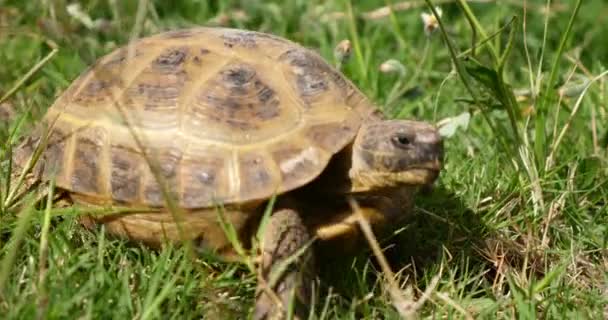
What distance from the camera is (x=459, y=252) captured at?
335 cm

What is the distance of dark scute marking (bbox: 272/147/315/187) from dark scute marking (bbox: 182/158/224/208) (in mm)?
159

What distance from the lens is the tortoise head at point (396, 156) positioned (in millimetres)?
2936

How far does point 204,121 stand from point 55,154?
1.67ft

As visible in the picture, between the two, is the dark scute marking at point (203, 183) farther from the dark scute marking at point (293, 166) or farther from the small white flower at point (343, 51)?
the small white flower at point (343, 51)

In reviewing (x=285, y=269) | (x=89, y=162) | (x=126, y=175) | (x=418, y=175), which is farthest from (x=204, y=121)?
(x=418, y=175)

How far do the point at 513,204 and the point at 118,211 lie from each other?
1.32 meters

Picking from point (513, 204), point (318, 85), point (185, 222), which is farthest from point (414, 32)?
point (185, 222)

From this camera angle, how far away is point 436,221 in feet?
11.6

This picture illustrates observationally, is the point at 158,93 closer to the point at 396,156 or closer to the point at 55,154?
the point at 55,154

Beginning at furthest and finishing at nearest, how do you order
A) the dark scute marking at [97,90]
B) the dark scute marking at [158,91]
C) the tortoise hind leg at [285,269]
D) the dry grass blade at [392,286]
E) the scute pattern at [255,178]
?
the dark scute marking at [97,90] < the dark scute marking at [158,91] < the scute pattern at [255,178] < the tortoise hind leg at [285,269] < the dry grass blade at [392,286]

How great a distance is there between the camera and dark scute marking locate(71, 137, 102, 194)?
3070mm

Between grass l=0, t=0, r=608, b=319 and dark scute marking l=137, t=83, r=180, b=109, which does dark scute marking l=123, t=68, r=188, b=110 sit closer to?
dark scute marking l=137, t=83, r=180, b=109

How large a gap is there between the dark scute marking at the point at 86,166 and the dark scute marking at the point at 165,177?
0.59 ft

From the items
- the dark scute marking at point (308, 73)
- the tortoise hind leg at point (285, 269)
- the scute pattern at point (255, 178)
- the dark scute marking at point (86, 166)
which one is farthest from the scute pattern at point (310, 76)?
the dark scute marking at point (86, 166)
